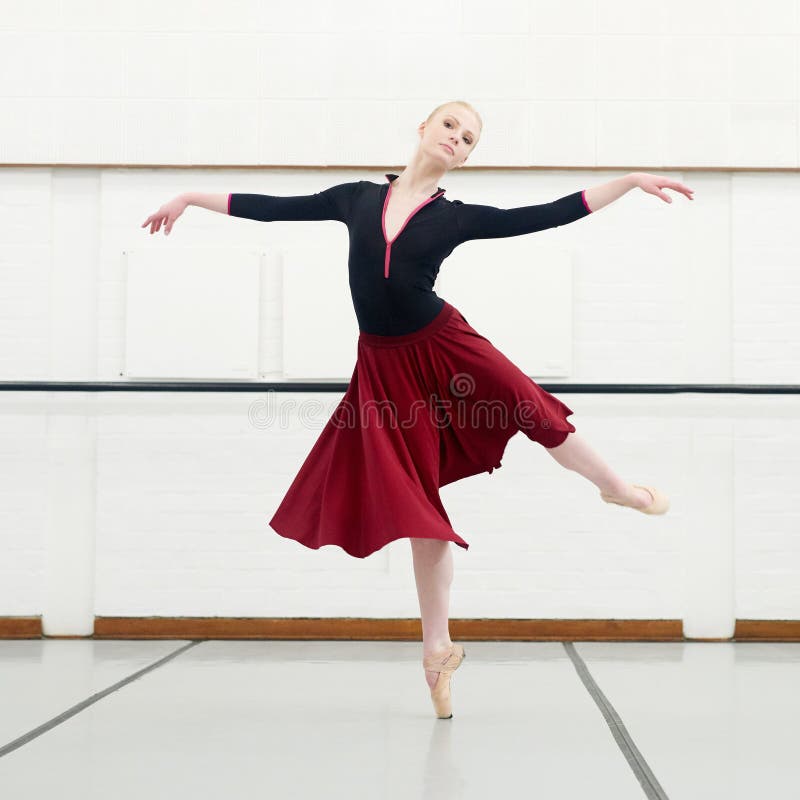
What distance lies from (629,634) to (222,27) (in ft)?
8.82

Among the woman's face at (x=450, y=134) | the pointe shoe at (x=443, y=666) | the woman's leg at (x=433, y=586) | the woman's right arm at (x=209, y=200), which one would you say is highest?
the woman's face at (x=450, y=134)

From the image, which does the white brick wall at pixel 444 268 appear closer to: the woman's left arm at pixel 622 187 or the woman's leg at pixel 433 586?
the woman's leg at pixel 433 586

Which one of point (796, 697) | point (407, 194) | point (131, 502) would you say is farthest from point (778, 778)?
point (131, 502)

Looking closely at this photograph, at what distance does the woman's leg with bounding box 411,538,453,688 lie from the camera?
6.42 feet

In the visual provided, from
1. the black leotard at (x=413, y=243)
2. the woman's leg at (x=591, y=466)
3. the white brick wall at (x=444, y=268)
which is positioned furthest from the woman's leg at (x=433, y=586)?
the white brick wall at (x=444, y=268)

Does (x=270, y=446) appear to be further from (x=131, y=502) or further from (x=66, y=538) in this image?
(x=66, y=538)

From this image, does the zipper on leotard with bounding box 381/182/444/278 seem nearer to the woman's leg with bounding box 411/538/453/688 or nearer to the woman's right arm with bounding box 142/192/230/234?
the woman's right arm with bounding box 142/192/230/234

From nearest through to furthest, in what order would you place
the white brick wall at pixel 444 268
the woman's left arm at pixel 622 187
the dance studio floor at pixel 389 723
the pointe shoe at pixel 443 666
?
the dance studio floor at pixel 389 723 < the woman's left arm at pixel 622 187 < the pointe shoe at pixel 443 666 < the white brick wall at pixel 444 268

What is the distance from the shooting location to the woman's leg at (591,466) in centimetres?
195

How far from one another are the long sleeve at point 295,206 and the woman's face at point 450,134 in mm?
214

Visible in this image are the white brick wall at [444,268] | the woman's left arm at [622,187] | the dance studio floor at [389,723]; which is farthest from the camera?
the white brick wall at [444,268]

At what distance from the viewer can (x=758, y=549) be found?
3.25m

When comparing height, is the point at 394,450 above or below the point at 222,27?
below

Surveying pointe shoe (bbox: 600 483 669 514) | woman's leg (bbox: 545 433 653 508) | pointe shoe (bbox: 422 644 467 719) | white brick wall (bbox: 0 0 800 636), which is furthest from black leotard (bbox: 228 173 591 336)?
white brick wall (bbox: 0 0 800 636)
